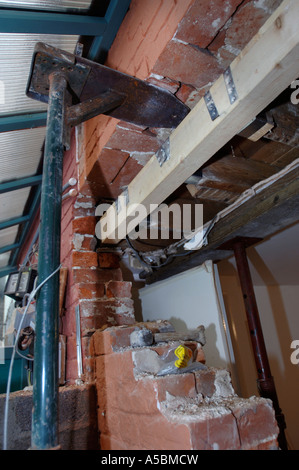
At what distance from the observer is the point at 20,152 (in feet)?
6.48

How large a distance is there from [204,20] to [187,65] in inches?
5.6

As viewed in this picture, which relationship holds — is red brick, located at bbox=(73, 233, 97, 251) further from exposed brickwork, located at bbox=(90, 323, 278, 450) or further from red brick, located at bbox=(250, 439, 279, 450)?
red brick, located at bbox=(250, 439, 279, 450)

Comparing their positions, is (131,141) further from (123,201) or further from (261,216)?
(261,216)

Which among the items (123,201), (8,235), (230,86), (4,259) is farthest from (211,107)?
(4,259)

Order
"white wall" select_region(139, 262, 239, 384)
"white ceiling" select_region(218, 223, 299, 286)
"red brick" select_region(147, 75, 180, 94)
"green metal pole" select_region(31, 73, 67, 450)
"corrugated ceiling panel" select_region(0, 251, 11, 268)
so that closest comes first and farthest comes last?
"green metal pole" select_region(31, 73, 67, 450) < "red brick" select_region(147, 75, 180, 94) < "white wall" select_region(139, 262, 239, 384) < "white ceiling" select_region(218, 223, 299, 286) < "corrugated ceiling panel" select_region(0, 251, 11, 268)

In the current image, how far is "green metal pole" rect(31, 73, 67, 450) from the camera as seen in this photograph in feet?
2.02

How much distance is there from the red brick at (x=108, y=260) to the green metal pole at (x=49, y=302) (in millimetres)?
900

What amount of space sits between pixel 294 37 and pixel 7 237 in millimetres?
3233

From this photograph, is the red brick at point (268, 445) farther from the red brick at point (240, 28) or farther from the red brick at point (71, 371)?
the red brick at point (240, 28)

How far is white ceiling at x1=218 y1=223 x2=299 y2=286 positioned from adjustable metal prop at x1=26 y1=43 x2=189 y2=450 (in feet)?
5.79

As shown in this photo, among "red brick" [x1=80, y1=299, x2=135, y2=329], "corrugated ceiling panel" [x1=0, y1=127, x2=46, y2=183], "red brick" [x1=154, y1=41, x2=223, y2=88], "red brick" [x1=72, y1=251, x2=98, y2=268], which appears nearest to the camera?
"red brick" [x1=154, y1=41, x2=223, y2=88]

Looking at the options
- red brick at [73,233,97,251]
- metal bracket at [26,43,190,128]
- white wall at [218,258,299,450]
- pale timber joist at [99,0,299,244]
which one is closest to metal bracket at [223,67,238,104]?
pale timber joist at [99,0,299,244]

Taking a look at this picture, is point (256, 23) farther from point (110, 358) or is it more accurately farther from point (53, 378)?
point (110, 358)

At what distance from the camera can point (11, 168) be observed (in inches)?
83.0
